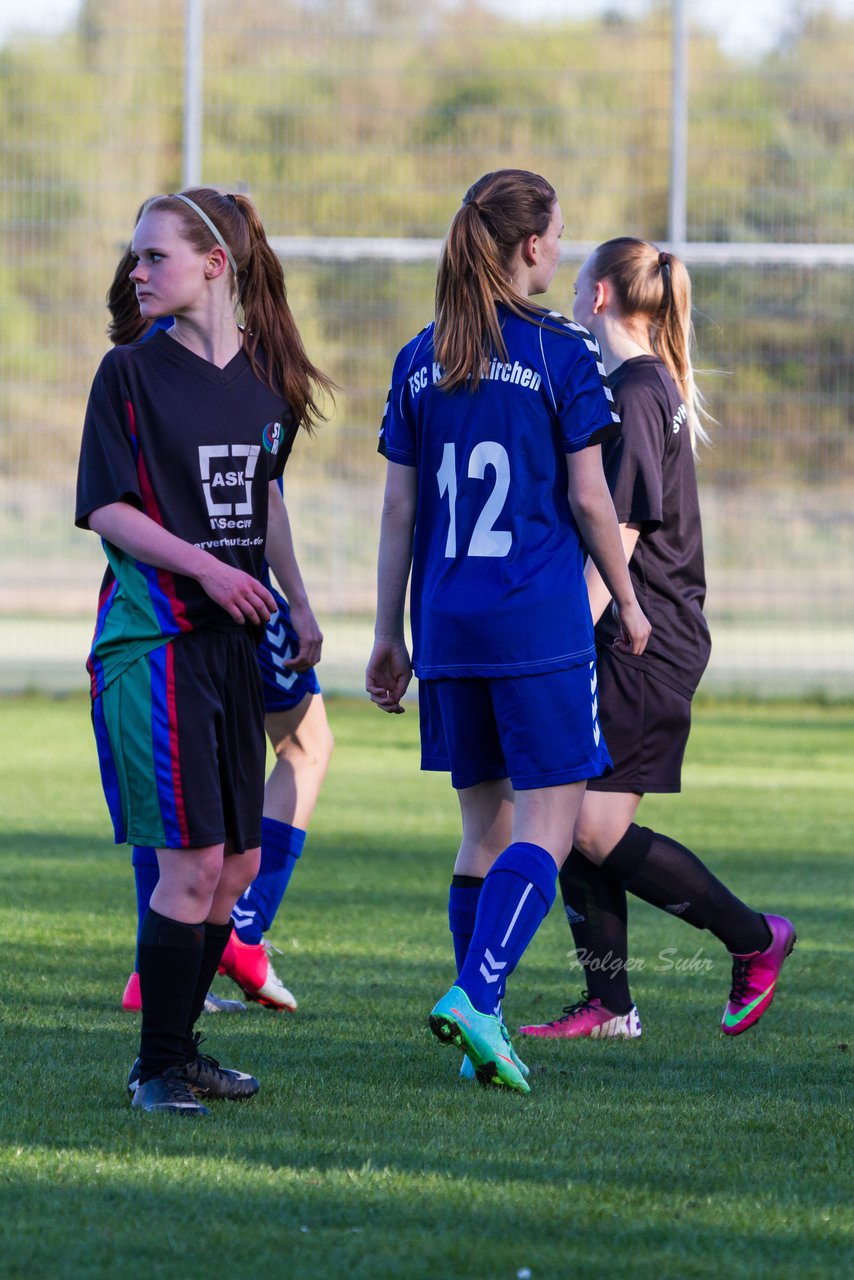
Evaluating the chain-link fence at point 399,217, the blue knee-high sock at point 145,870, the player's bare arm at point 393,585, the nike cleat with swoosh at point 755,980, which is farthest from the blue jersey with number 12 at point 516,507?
the chain-link fence at point 399,217

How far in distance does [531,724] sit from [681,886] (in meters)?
0.98

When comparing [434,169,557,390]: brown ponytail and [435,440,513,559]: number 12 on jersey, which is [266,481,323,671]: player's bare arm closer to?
[435,440,513,559]: number 12 on jersey

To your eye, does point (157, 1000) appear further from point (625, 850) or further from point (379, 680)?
A: point (625, 850)

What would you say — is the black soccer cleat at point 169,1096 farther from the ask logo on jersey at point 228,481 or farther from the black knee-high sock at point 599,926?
the black knee-high sock at point 599,926

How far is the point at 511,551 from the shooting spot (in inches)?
154

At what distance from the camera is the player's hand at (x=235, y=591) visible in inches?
141

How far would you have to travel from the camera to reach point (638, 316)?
16.1 feet

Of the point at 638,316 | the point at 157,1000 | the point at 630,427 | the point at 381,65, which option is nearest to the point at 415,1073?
the point at 157,1000

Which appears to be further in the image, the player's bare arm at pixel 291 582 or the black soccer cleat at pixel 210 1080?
the player's bare arm at pixel 291 582

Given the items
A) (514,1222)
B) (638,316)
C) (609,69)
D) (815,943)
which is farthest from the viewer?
(609,69)

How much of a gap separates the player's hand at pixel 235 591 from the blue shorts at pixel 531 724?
545 mm

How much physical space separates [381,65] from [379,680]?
1341 cm

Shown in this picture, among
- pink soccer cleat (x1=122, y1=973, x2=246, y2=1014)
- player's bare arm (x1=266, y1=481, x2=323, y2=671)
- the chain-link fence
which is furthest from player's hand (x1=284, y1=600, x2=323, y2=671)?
the chain-link fence

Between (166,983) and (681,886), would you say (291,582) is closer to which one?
(166,983)
